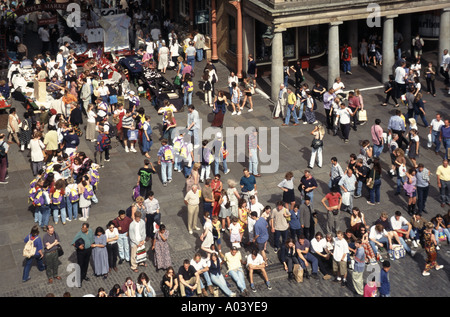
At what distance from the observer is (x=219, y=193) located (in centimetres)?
2486

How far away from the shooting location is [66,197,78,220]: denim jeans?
2522 cm

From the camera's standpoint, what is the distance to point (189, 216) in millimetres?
24828

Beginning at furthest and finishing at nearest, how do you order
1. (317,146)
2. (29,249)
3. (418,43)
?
1. (418,43)
2. (317,146)
3. (29,249)

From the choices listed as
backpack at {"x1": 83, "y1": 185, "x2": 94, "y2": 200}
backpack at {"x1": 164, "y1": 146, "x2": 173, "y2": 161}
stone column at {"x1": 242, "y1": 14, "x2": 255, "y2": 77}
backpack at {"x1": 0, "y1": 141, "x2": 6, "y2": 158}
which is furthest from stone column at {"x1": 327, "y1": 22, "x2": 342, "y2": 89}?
backpack at {"x1": 0, "y1": 141, "x2": 6, "y2": 158}

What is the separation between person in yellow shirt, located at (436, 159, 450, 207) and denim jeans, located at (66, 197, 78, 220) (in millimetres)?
10754

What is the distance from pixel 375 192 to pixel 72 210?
9.06 meters

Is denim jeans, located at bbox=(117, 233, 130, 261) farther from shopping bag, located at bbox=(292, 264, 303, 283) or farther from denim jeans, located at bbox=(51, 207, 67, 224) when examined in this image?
shopping bag, located at bbox=(292, 264, 303, 283)

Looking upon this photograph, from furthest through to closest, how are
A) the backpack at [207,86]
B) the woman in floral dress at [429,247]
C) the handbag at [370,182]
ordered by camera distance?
the backpack at [207,86] < the handbag at [370,182] < the woman in floral dress at [429,247]

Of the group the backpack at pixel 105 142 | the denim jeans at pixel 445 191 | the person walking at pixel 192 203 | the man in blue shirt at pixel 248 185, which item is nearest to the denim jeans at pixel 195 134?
the backpack at pixel 105 142

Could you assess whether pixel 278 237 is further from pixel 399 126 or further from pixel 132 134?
pixel 132 134

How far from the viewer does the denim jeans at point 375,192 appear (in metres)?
26.3

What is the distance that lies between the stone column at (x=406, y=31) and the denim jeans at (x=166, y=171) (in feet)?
53.8

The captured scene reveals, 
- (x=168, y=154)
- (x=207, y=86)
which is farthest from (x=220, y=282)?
(x=207, y=86)

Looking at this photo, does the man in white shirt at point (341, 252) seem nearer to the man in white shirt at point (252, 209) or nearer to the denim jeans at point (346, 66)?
the man in white shirt at point (252, 209)
